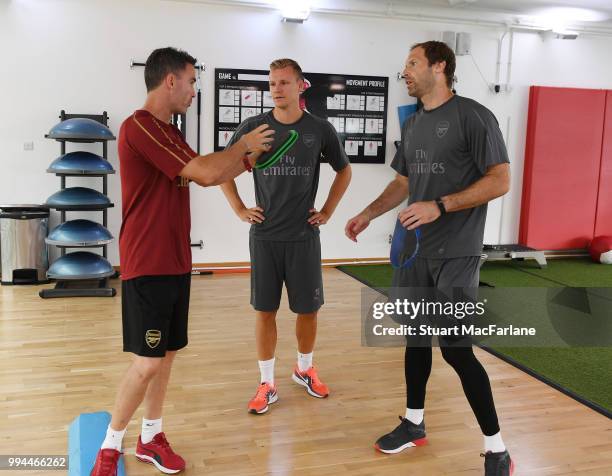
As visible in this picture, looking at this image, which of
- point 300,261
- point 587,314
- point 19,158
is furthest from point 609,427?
point 19,158

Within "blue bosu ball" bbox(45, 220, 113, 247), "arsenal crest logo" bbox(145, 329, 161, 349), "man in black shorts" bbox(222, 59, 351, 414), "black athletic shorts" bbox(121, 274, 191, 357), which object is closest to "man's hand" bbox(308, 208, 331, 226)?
"man in black shorts" bbox(222, 59, 351, 414)

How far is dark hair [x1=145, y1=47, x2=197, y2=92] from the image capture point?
84.3 inches

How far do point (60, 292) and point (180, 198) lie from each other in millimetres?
3490

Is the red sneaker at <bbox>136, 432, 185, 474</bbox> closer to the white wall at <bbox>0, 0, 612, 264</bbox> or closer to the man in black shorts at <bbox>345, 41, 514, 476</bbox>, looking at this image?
the man in black shorts at <bbox>345, 41, 514, 476</bbox>

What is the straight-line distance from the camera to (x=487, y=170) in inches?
89.5

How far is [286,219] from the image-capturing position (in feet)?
9.77

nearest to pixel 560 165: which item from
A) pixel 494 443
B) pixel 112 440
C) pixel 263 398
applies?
pixel 263 398

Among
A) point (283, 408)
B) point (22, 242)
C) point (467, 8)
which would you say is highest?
point (467, 8)

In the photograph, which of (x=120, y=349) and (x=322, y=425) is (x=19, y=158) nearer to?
(x=120, y=349)

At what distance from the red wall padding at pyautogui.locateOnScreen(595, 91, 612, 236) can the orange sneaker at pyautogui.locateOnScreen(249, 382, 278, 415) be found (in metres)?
6.11

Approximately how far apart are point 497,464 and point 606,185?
6.41 m

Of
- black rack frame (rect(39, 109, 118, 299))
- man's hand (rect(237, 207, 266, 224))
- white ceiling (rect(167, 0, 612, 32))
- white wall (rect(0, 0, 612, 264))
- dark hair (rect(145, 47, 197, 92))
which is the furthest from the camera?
white ceiling (rect(167, 0, 612, 32))

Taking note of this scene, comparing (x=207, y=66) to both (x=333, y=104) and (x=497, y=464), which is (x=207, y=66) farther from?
(x=497, y=464)

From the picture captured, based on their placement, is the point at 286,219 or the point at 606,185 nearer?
the point at 286,219
